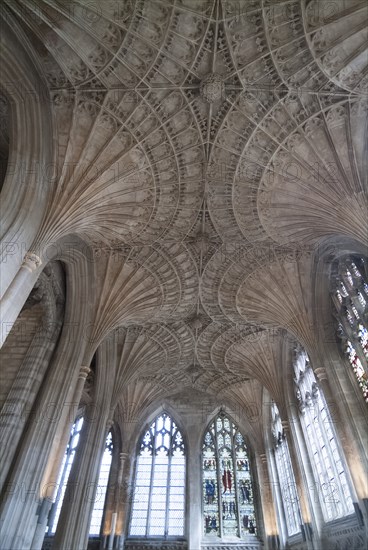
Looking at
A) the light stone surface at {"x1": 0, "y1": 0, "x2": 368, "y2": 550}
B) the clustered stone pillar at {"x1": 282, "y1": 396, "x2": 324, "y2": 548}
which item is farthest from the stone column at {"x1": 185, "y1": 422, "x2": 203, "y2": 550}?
the clustered stone pillar at {"x1": 282, "y1": 396, "x2": 324, "y2": 548}

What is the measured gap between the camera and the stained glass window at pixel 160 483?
1848 centimetres

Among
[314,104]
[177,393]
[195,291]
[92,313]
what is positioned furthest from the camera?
[177,393]

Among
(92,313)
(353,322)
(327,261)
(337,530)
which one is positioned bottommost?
(337,530)

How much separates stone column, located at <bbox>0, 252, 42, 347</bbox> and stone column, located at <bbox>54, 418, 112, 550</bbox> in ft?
28.6

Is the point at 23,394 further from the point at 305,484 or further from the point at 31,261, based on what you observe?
the point at 305,484

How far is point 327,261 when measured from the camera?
13664mm

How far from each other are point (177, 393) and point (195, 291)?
30.7ft

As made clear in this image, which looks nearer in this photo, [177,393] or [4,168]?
[4,168]

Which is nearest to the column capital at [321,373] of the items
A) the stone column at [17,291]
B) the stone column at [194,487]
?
the stone column at [17,291]

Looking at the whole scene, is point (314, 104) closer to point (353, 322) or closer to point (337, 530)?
point (353, 322)

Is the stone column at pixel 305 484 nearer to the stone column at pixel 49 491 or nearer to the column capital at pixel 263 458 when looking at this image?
the column capital at pixel 263 458

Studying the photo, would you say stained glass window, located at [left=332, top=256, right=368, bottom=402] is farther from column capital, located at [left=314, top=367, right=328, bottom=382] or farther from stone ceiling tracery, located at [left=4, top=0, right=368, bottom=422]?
stone ceiling tracery, located at [left=4, top=0, right=368, bottom=422]

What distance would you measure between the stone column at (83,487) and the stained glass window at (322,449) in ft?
28.7

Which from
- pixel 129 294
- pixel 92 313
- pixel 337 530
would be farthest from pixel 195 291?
pixel 337 530
